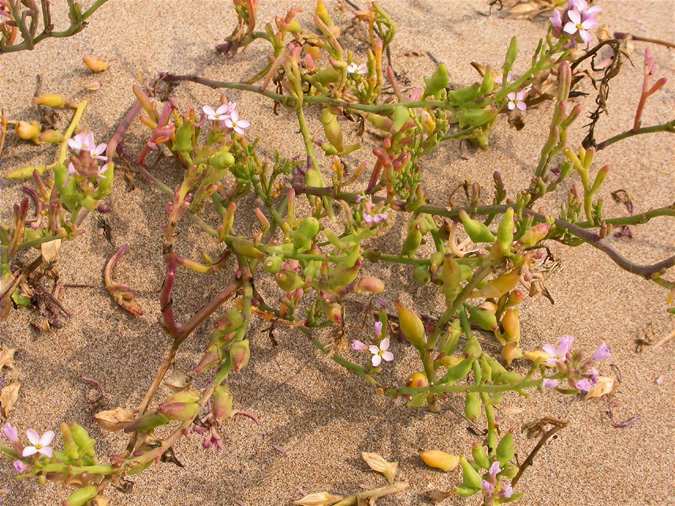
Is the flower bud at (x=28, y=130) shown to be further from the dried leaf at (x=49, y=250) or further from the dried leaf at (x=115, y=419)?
the dried leaf at (x=115, y=419)

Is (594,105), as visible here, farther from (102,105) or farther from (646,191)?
(102,105)

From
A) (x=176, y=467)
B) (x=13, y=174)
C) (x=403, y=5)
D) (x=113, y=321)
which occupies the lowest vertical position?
(x=176, y=467)

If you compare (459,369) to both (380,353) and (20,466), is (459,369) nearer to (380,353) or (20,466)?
(380,353)

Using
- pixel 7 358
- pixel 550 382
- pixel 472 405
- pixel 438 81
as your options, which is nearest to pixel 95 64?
pixel 7 358

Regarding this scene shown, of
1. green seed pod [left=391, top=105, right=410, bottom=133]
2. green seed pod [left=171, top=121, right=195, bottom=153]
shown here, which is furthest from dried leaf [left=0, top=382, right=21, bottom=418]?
green seed pod [left=391, top=105, right=410, bottom=133]

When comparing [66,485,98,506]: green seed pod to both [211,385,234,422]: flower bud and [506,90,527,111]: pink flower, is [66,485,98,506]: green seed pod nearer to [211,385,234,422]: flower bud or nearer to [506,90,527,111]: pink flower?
[211,385,234,422]: flower bud

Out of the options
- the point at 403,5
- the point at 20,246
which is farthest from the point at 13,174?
the point at 403,5
